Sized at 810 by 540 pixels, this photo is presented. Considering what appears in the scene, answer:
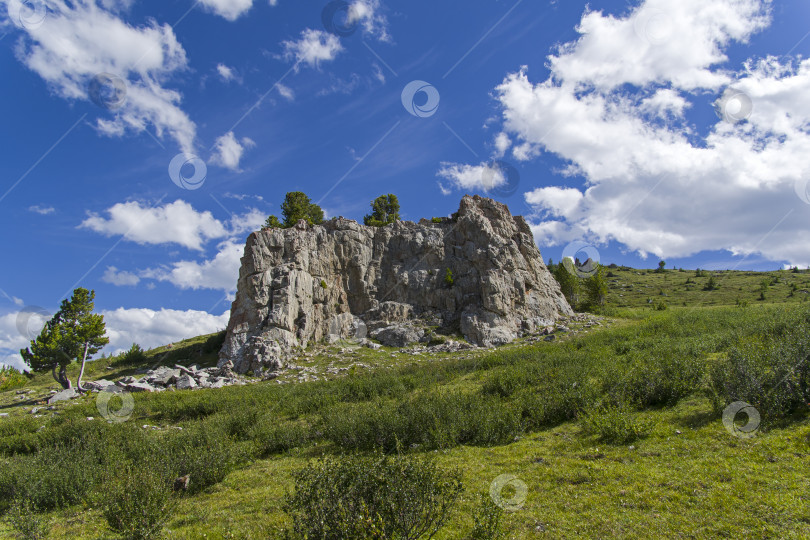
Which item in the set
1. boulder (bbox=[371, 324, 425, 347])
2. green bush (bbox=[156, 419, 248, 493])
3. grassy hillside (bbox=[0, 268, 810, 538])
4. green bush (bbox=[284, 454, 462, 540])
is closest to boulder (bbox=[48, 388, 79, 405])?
grassy hillside (bbox=[0, 268, 810, 538])

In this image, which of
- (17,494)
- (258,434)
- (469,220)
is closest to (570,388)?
(258,434)

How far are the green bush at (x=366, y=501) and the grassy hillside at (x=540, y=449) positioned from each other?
148 centimetres

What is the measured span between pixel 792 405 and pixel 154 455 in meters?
21.1

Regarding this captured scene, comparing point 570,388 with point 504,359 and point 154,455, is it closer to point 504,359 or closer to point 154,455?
point 504,359

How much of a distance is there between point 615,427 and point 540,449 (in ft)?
8.23

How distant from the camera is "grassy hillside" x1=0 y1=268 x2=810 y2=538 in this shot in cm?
788

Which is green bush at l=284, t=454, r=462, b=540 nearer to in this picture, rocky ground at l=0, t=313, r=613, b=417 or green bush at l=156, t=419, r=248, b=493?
green bush at l=156, t=419, r=248, b=493

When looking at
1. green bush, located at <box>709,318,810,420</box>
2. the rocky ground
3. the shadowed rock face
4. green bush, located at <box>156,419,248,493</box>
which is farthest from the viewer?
the shadowed rock face

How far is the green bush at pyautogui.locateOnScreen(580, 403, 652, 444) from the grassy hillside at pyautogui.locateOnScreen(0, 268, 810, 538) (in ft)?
0.18

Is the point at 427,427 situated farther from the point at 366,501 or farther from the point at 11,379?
the point at 11,379

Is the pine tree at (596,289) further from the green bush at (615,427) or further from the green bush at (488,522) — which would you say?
the green bush at (488,522)

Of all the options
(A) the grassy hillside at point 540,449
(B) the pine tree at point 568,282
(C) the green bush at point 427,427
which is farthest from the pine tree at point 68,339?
(B) the pine tree at point 568,282

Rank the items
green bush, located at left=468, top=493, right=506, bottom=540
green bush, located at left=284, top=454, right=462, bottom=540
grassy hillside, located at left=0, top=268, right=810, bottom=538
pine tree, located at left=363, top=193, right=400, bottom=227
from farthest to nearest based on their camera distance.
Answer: pine tree, located at left=363, top=193, right=400, bottom=227, grassy hillside, located at left=0, top=268, right=810, bottom=538, green bush, located at left=468, top=493, right=506, bottom=540, green bush, located at left=284, top=454, right=462, bottom=540

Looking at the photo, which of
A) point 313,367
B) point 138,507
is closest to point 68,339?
point 313,367
